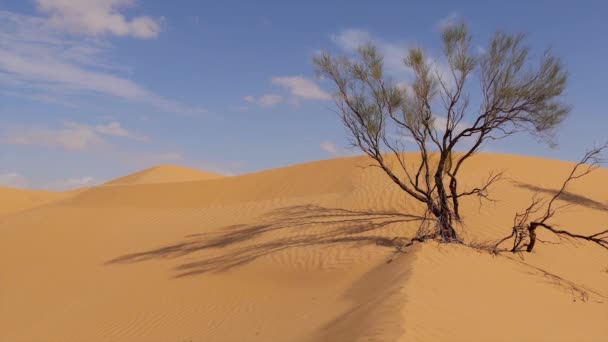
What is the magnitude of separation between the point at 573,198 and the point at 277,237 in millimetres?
11279

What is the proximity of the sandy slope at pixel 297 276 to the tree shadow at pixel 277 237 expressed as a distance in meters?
0.06

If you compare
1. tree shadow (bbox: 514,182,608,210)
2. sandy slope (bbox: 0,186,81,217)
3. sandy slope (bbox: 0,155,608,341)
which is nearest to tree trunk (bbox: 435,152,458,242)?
sandy slope (bbox: 0,155,608,341)

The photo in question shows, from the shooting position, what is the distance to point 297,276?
33.6ft

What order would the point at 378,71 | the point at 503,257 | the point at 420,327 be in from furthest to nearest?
the point at 378,71 < the point at 503,257 < the point at 420,327

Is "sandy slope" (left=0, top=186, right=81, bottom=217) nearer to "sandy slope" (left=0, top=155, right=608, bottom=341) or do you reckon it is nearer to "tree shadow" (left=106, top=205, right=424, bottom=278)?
"sandy slope" (left=0, top=155, right=608, bottom=341)

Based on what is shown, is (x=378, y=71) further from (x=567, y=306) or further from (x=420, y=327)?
(x=420, y=327)

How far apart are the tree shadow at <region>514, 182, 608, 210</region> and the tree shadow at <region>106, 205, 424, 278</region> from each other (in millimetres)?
→ 7620

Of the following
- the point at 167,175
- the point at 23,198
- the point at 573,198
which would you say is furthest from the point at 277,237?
the point at 23,198

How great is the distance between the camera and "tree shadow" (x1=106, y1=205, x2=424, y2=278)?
37.7 ft

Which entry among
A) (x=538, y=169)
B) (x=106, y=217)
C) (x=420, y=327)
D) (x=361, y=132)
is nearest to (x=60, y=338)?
(x=420, y=327)

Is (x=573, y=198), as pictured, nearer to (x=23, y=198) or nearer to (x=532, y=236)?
(x=532, y=236)

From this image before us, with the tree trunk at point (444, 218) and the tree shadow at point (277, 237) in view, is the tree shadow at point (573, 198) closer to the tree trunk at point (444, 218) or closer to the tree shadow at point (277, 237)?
the tree shadow at point (277, 237)

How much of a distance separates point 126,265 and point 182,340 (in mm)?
5191

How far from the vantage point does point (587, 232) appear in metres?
13.5
